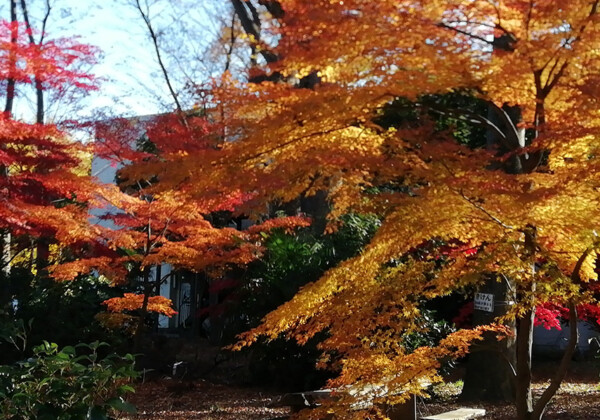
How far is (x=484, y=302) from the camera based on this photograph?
409 inches

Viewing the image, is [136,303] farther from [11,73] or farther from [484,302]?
[484,302]

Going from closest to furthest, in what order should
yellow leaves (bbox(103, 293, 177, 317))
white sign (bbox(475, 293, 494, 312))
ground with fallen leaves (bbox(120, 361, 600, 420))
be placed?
ground with fallen leaves (bbox(120, 361, 600, 420)) < white sign (bbox(475, 293, 494, 312)) < yellow leaves (bbox(103, 293, 177, 317))

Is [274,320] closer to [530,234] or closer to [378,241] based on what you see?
[378,241]

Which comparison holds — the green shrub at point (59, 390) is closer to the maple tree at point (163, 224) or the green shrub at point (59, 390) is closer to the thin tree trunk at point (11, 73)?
the maple tree at point (163, 224)

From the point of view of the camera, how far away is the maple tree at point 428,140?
514 cm

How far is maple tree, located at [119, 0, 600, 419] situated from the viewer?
16.9 ft

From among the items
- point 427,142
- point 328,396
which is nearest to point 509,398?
point 328,396

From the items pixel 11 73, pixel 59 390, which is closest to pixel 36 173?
pixel 11 73

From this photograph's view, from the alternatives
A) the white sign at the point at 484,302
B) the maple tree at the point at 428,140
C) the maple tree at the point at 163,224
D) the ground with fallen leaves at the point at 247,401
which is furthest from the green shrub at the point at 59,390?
the white sign at the point at 484,302

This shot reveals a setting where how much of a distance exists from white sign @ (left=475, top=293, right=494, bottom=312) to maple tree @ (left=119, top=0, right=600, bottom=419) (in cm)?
392

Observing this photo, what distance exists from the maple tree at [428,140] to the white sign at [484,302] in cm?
392

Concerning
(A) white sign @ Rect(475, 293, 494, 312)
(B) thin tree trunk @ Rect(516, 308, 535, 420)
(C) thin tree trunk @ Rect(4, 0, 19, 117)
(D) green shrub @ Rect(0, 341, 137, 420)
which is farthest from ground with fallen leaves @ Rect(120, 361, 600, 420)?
(C) thin tree trunk @ Rect(4, 0, 19, 117)

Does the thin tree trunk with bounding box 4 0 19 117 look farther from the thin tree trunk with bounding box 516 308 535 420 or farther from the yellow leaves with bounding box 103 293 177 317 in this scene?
the thin tree trunk with bounding box 516 308 535 420

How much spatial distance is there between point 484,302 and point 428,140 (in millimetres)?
5272
